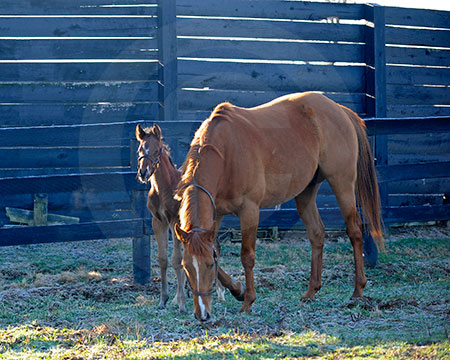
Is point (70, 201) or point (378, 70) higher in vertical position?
point (378, 70)

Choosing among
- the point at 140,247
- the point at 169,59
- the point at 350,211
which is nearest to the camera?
the point at 350,211

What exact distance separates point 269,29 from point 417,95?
2.89m

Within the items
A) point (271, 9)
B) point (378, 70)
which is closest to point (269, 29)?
point (271, 9)

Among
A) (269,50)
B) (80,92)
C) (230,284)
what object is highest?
(269,50)

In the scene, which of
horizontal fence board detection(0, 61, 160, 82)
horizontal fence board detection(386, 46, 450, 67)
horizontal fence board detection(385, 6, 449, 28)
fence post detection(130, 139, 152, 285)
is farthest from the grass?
horizontal fence board detection(385, 6, 449, 28)

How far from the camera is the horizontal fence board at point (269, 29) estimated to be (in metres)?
9.82

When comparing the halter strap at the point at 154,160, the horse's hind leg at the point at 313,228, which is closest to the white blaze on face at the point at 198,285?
the halter strap at the point at 154,160

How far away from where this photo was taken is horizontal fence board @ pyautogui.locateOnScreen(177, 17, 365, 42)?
32.2 feet

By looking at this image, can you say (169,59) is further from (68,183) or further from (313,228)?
(313,228)

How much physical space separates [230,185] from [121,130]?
1.91 metres

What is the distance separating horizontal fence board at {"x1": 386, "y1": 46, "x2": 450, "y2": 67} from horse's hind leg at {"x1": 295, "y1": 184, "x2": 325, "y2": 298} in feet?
15.2

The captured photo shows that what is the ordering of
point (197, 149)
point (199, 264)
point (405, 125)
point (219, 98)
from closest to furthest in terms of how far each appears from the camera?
point (199, 264) < point (197, 149) < point (405, 125) < point (219, 98)

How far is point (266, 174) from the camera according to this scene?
610cm

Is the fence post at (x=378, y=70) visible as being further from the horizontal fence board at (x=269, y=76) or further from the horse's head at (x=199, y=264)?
the horse's head at (x=199, y=264)
